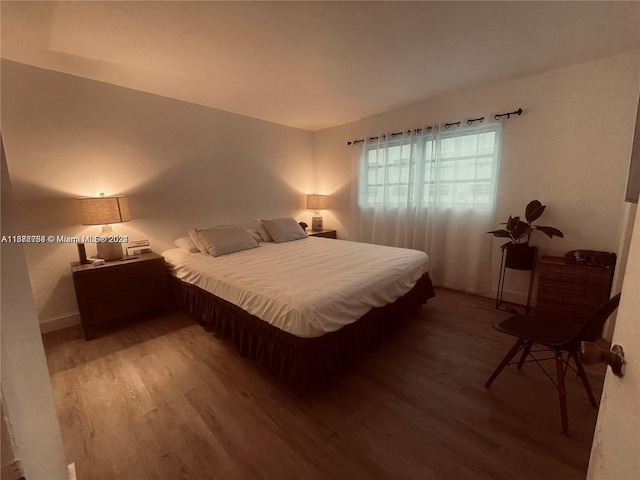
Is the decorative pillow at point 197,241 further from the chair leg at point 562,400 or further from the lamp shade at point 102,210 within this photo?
the chair leg at point 562,400

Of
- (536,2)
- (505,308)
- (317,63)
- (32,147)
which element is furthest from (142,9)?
(505,308)

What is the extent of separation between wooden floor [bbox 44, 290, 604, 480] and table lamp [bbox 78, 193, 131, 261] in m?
0.89

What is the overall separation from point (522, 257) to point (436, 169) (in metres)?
1.39

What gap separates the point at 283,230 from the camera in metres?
3.56

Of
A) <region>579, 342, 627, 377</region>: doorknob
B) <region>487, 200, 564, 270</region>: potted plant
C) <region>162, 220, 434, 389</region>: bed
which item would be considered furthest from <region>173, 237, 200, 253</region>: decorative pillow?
<region>487, 200, 564, 270</region>: potted plant

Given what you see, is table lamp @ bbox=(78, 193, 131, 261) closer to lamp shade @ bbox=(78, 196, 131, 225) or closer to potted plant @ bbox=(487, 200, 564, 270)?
lamp shade @ bbox=(78, 196, 131, 225)

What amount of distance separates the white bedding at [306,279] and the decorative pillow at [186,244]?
6 cm

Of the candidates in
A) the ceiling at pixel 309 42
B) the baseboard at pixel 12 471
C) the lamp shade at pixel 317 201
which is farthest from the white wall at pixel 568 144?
the baseboard at pixel 12 471

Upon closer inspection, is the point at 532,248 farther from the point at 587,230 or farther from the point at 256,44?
the point at 256,44

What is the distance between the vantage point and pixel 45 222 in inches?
92.4

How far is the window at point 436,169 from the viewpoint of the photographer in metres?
2.96

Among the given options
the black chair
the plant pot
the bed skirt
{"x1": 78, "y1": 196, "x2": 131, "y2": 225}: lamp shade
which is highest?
{"x1": 78, "y1": 196, "x2": 131, "y2": 225}: lamp shade

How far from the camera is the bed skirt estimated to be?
1.60m

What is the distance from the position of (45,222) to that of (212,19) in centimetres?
231
